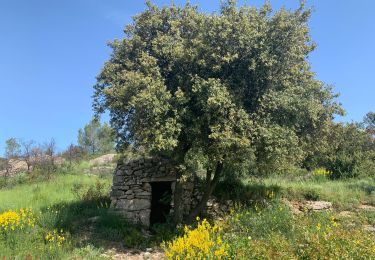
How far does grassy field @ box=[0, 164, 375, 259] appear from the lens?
8141 millimetres

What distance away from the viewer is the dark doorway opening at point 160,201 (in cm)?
1529

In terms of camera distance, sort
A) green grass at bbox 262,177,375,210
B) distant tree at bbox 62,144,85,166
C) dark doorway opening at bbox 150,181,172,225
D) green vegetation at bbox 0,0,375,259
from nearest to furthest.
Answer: green vegetation at bbox 0,0,375,259 → green grass at bbox 262,177,375,210 → dark doorway opening at bbox 150,181,172,225 → distant tree at bbox 62,144,85,166

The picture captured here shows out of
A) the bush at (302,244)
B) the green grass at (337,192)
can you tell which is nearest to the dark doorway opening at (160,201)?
the green grass at (337,192)

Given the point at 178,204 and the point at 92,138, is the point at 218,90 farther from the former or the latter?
the point at 92,138

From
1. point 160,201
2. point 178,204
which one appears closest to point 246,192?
point 178,204

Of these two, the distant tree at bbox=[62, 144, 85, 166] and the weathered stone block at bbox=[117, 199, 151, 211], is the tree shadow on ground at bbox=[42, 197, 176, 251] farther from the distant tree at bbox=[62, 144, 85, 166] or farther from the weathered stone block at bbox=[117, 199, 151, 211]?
the distant tree at bbox=[62, 144, 85, 166]

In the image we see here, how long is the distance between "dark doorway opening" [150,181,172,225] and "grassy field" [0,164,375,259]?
1.21 metres

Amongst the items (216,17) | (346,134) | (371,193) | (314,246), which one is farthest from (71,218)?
(346,134)

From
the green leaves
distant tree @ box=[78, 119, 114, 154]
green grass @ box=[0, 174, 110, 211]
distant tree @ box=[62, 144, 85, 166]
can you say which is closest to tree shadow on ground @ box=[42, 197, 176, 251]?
green grass @ box=[0, 174, 110, 211]

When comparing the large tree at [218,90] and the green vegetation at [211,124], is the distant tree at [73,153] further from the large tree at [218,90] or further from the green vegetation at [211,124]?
the large tree at [218,90]

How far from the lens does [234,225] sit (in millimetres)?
12188

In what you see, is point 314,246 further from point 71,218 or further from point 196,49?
point 71,218

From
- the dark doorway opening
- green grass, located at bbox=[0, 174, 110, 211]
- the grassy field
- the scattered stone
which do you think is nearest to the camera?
the grassy field

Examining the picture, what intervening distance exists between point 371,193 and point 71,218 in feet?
34.7
